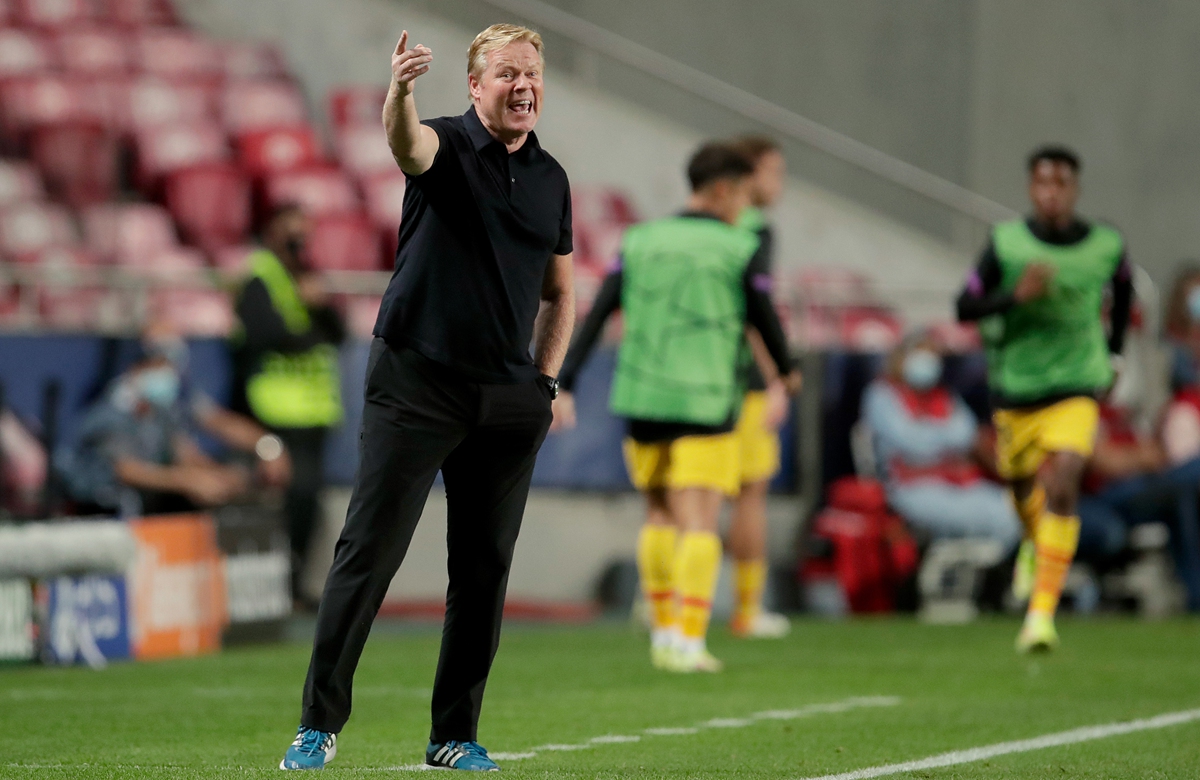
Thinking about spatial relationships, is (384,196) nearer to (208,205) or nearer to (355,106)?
(355,106)

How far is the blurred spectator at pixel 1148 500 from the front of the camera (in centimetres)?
1316

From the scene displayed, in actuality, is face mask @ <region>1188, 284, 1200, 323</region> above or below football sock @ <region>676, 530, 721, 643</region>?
above

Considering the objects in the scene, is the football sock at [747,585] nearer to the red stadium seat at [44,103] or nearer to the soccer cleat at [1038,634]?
the soccer cleat at [1038,634]

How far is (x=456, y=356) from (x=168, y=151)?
35.6ft

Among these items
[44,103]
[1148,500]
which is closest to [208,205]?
[44,103]

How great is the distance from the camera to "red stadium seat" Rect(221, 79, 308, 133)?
16359 millimetres

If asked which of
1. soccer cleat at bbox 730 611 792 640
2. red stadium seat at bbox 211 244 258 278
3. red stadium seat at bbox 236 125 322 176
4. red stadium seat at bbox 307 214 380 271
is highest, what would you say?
red stadium seat at bbox 236 125 322 176

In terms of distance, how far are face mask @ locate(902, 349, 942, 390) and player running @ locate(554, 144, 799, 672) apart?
13.9 ft

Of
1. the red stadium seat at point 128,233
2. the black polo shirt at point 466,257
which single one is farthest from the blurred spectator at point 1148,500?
the black polo shirt at point 466,257

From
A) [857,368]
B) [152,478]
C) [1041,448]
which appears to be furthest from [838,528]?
[152,478]

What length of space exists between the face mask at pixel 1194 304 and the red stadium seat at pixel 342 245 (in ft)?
19.6

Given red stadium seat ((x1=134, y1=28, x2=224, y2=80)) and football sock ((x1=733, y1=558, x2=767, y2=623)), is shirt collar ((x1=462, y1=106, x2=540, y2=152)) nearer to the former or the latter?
football sock ((x1=733, y1=558, x2=767, y2=623))

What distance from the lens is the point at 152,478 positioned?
11242mm

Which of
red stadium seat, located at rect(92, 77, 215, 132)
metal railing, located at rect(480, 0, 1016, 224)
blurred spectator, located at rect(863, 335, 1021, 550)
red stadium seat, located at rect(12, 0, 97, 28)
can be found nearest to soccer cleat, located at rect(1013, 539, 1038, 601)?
blurred spectator, located at rect(863, 335, 1021, 550)
